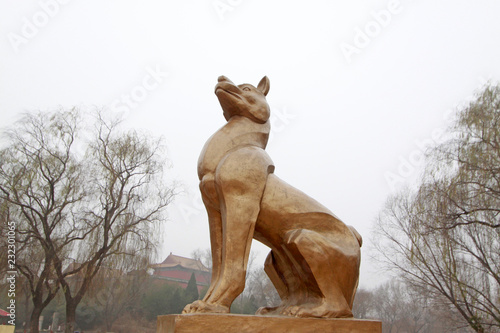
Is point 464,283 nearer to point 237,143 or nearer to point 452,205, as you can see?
point 452,205

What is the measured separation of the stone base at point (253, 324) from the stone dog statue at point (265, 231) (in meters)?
0.09

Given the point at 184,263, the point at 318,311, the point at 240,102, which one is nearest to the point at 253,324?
the point at 318,311

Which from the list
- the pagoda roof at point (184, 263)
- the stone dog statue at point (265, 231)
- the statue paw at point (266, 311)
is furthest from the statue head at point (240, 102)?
the pagoda roof at point (184, 263)

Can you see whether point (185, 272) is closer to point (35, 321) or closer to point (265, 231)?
point (35, 321)

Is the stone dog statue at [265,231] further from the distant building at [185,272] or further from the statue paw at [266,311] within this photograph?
the distant building at [185,272]

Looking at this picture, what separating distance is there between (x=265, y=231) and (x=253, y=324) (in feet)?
2.49

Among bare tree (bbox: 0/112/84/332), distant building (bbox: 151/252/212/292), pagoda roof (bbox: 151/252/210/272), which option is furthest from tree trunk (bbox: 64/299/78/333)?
pagoda roof (bbox: 151/252/210/272)

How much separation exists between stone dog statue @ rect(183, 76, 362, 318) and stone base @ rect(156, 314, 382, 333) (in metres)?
0.09

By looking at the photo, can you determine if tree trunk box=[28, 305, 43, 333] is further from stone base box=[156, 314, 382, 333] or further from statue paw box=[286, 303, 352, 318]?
statue paw box=[286, 303, 352, 318]

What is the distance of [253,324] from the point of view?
2650 mm

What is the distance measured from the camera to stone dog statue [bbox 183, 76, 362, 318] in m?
2.94

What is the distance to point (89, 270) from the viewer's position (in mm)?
13297

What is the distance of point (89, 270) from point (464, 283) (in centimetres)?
1117

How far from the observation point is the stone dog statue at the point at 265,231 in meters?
2.94
